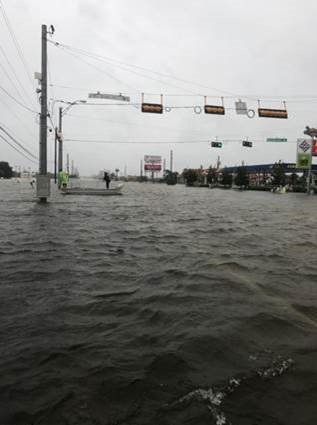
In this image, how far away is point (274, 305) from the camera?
554 cm

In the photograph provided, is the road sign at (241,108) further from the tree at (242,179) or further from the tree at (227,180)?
the tree at (227,180)

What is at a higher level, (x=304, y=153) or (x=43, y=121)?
(x=304, y=153)

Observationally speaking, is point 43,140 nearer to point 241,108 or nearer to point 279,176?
point 241,108

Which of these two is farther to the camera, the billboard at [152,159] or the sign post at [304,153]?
the billboard at [152,159]

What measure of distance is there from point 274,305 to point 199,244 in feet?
16.1

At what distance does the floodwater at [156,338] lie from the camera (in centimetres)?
309

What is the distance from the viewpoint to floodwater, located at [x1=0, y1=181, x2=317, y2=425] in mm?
3086

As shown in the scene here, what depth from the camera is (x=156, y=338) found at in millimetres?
4379

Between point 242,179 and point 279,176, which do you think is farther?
point 242,179

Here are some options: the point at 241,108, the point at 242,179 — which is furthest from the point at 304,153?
the point at 241,108

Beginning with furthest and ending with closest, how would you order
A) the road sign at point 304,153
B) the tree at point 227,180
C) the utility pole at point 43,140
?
the tree at point 227,180 < the road sign at point 304,153 < the utility pole at point 43,140

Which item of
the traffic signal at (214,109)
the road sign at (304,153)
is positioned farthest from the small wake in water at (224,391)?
the road sign at (304,153)

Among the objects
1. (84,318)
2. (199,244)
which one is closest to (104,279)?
(84,318)

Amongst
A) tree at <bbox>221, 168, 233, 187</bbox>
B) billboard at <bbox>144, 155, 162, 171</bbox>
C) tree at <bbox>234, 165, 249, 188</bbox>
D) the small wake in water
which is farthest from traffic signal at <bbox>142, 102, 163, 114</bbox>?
billboard at <bbox>144, 155, 162, 171</bbox>
